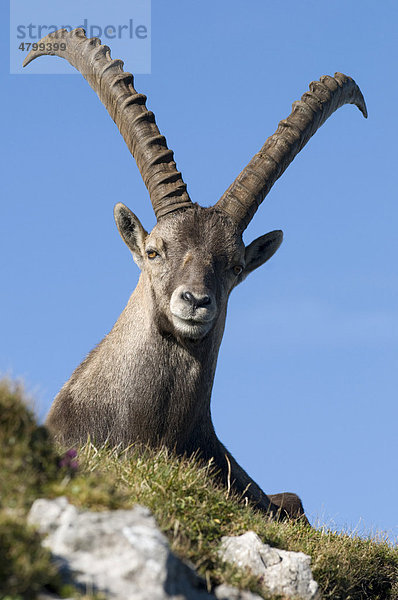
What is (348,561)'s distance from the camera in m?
9.11

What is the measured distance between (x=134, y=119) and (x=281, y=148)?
2.09 m

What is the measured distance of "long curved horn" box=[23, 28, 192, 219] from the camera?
1086 centimetres

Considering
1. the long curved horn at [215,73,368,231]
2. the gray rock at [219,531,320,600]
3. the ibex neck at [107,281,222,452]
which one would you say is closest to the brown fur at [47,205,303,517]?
the ibex neck at [107,281,222,452]

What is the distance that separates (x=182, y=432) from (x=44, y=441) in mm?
4700

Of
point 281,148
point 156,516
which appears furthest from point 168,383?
point 281,148

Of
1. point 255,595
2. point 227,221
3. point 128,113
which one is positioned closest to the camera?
point 255,595

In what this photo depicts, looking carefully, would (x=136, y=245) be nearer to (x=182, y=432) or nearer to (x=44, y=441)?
(x=182, y=432)

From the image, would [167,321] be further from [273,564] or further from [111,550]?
[111,550]

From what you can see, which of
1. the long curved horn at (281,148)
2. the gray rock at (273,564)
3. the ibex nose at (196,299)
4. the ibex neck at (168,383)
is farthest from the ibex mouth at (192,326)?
the gray rock at (273,564)

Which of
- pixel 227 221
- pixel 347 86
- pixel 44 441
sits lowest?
pixel 44 441

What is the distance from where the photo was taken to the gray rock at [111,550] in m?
4.66

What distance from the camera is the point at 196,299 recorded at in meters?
9.18

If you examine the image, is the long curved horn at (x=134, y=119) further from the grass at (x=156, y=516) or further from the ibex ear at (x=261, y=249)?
the grass at (x=156, y=516)

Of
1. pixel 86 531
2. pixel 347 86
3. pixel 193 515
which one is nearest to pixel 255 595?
pixel 193 515
